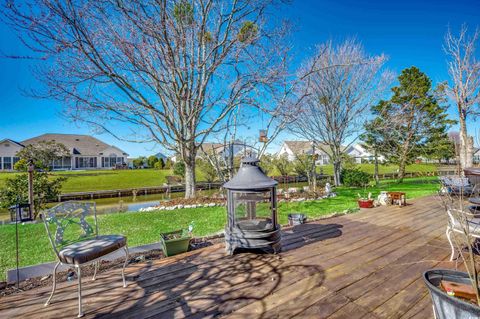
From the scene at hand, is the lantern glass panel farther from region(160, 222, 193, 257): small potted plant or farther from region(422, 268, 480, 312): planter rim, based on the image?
region(422, 268, 480, 312): planter rim

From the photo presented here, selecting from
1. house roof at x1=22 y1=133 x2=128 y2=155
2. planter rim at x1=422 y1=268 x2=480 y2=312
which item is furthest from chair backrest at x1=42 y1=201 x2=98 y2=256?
house roof at x1=22 y1=133 x2=128 y2=155

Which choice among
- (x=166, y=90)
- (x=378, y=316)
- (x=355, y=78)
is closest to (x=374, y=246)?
(x=378, y=316)

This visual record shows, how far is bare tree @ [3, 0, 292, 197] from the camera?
→ 419 cm

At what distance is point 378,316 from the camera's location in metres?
1.80

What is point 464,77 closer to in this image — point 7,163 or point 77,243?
point 77,243

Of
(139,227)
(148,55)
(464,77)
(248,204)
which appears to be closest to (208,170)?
(139,227)

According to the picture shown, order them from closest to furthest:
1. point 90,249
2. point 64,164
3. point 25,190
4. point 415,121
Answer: point 90,249, point 25,190, point 415,121, point 64,164

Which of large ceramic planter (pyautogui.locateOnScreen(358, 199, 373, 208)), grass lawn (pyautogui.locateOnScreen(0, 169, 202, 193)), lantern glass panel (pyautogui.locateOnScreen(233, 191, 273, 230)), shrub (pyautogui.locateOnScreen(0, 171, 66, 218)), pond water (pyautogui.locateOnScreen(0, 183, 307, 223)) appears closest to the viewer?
lantern glass panel (pyautogui.locateOnScreen(233, 191, 273, 230))

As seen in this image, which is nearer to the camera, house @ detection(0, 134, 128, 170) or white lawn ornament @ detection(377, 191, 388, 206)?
white lawn ornament @ detection(377, 191, 388, 206)

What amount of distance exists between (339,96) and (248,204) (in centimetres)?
1055

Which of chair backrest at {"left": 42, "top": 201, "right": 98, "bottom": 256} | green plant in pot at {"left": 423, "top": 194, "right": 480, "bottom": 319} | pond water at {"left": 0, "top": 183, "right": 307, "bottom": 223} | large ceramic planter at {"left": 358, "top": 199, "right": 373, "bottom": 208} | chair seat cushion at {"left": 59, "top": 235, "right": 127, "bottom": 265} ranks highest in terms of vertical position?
chair backrest at {"left": 42, "top": 201, "right": 98, "bottom": 256}

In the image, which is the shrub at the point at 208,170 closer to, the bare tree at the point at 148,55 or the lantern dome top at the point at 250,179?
the bare tree at the point at 148,55

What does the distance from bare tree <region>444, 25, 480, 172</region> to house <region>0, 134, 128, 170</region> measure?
3283cm

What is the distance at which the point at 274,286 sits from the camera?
2.28m
